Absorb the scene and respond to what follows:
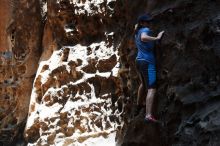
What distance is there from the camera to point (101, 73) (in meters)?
11.5

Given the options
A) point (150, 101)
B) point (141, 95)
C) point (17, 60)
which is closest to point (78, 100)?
point (17, 60)

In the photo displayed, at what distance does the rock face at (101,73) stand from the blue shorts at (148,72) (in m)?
0.13

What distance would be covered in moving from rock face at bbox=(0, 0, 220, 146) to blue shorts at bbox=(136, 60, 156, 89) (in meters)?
0.13

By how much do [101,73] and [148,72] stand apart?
12.4 feet

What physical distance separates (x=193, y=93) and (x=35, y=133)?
5.66 m

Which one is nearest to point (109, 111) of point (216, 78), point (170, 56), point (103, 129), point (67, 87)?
point (103, 129)

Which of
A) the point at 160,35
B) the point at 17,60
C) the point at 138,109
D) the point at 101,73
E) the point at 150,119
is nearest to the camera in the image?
the point at 150,119

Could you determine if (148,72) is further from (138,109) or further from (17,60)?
(17,60)

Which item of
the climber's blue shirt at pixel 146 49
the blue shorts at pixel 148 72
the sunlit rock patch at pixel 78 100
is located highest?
the climber's blue shirt at pixel 146 49

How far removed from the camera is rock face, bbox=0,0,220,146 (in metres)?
7.15

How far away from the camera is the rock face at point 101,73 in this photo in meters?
7.15

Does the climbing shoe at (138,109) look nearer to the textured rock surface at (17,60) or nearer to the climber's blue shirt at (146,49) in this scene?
the climber's blue shirt at (146,49)

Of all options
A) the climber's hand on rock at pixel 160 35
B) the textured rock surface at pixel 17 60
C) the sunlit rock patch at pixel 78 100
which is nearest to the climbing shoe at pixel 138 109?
the climber's hand on rock at pixel 160 35

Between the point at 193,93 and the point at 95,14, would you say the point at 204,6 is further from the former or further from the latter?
the point at 95,14
